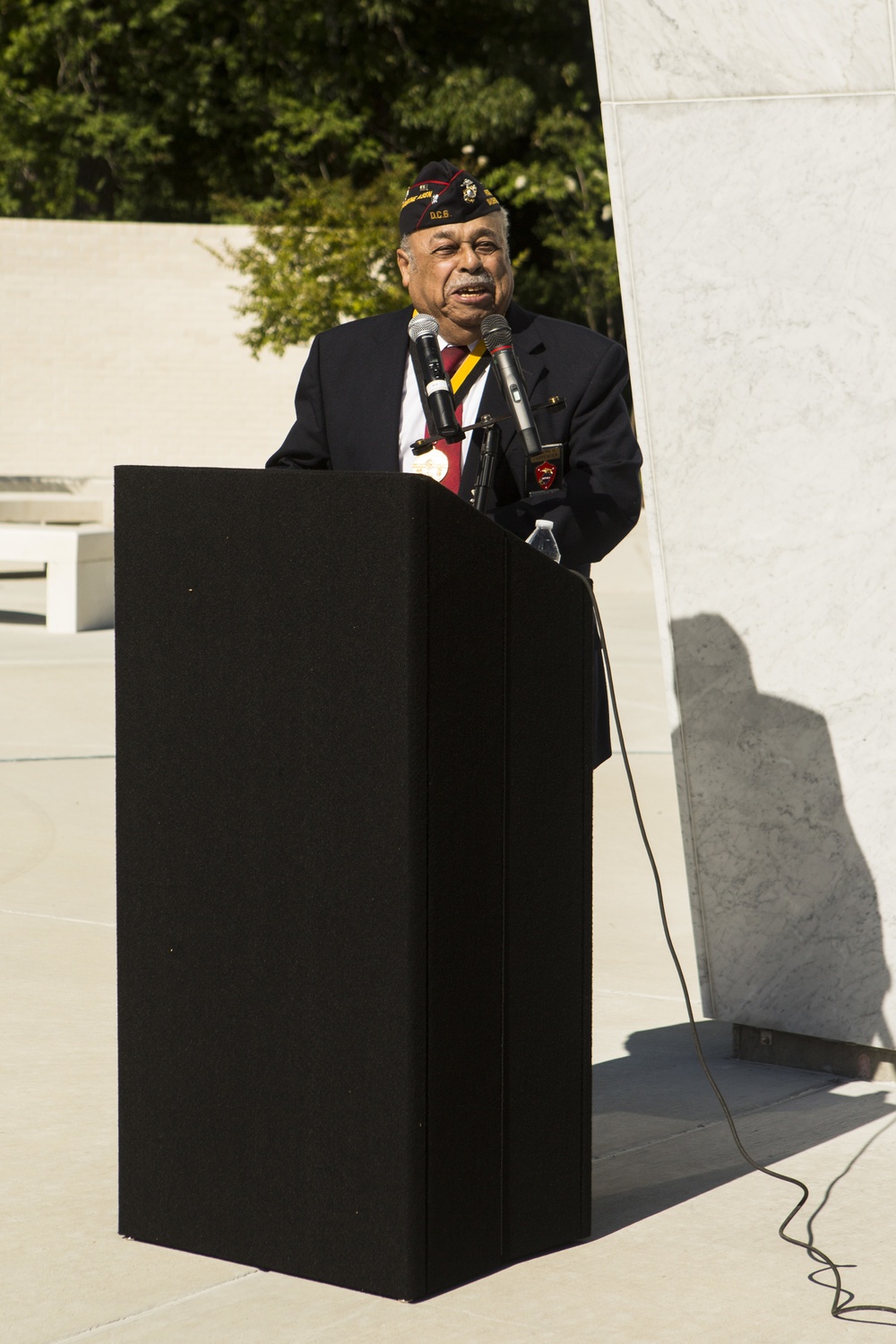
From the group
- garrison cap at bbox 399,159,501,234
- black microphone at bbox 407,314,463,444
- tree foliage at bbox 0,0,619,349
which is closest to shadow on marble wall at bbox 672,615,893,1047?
garrison cap at bbox 399,159,501,234

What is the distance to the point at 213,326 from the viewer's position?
94.0 ft

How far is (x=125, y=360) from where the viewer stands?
2839 centimetres

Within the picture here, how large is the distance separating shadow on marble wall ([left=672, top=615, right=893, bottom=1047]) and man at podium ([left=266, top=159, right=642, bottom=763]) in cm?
68

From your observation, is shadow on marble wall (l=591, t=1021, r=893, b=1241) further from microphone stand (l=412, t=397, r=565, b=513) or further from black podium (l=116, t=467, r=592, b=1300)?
microphone stand (l=412, t=397, r=565, b=513)

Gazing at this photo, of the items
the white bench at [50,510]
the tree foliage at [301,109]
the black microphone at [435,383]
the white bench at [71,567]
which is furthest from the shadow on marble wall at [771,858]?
the tree foliage at [301,109]

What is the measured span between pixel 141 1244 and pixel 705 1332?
1.03 m

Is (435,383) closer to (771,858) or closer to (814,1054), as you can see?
(771,858)

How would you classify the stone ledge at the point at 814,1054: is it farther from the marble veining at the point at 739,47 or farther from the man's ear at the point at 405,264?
the marble veining at the point at 739,47

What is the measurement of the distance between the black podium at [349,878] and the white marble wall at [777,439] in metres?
1.12

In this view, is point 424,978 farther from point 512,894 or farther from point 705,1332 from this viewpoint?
point 705,1332

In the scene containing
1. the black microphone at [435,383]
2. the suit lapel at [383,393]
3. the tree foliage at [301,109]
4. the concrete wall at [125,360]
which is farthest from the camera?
the tree foliage at [301,109]

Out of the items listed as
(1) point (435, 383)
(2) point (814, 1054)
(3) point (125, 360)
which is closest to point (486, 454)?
(1) point (435, 383)

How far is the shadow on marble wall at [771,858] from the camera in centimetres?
411

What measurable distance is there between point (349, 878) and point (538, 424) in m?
1.17
